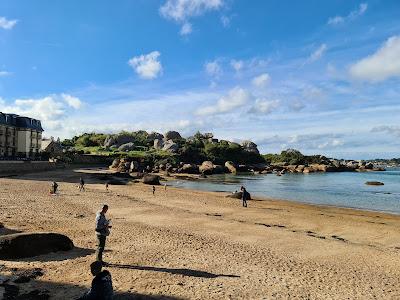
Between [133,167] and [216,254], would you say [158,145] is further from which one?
[216,254]

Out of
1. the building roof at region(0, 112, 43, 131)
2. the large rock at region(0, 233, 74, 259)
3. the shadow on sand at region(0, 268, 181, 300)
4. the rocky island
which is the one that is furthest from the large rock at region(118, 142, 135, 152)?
the shadow on sand at region(0, 268, 181, 300)

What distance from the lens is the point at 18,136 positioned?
87.7 meters

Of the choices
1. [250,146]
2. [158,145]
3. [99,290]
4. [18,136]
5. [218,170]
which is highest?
[250,146]

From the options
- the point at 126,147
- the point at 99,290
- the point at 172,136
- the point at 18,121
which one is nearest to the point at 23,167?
the point at 18,121

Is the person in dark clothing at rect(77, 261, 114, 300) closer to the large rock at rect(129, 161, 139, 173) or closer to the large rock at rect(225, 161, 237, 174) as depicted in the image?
the large rock at rect(129, 161, 139, 173)

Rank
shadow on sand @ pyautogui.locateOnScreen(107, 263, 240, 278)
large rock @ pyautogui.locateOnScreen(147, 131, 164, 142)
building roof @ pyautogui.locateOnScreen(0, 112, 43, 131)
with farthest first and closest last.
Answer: large rock @ pyautogui.locateOnScreen(147, 131, 164, 142), building roof @ pyautogui.locateOnScreen(0, 112, 43, 131), shadow on sand @ pyautogui.locateOnScreen(107, 263, 240, 278)

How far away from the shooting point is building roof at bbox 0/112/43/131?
272 ft

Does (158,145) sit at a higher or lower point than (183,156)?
higher

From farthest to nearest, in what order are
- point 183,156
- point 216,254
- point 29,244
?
point 183,156, point 216,254, point 29,244

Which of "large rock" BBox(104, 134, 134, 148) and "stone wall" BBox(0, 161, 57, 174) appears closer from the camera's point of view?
"stone wall" BBox(0, 161, 57, 174)

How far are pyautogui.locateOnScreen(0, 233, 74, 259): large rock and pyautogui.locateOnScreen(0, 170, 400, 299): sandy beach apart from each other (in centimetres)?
41

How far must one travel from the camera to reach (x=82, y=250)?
17125 mm

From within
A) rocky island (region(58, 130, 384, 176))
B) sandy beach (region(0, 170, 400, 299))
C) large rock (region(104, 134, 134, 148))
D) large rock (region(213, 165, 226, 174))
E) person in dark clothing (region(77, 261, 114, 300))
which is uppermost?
large rock (region(104, 134, 134, 148))

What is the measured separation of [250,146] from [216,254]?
13337cm
